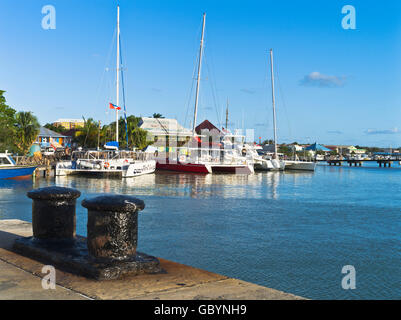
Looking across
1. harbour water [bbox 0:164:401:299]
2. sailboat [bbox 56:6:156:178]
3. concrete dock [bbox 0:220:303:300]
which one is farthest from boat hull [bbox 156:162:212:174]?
concrete dock [bbox 0:220:303:300]

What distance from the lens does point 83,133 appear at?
81750 mm

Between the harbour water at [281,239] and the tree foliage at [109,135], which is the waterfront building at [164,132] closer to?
the tree foliage at [109,135]

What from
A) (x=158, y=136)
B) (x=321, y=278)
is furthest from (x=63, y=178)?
(x=158, y=136)

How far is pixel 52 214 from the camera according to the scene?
692 centimetres

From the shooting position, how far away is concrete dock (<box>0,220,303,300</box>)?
16.0 ft

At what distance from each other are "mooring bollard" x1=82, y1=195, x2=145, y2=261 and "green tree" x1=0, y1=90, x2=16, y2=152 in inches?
2208

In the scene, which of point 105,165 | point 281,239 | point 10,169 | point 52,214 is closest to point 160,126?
point 105,165

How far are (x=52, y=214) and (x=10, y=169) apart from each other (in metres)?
36.1

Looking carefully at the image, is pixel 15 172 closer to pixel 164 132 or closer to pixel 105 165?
pixel 105 165

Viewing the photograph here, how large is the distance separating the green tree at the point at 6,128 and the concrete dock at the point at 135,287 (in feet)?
183

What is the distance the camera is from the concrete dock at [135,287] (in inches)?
192

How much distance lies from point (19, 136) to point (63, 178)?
25753 mm

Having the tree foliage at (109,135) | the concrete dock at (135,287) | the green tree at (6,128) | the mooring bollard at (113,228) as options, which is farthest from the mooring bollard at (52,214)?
the tree foliage at (109,135)
